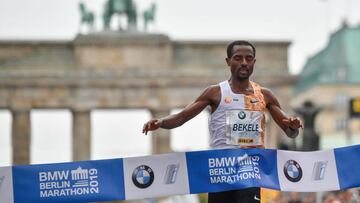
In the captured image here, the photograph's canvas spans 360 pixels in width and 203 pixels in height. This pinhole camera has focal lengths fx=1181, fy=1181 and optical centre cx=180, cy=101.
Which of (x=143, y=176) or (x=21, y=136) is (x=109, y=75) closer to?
(x=21, y=136)

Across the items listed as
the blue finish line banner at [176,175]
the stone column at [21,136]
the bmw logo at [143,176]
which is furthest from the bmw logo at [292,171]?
the stone column at [21,136]

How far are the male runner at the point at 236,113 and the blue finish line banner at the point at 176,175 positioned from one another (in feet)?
0.28

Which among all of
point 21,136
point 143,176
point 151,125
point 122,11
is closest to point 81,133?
point 21,136

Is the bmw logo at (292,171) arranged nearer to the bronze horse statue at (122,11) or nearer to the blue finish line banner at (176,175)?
the blue finish line banner at (176,175)

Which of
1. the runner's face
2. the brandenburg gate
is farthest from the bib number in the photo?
the brandenburg gate

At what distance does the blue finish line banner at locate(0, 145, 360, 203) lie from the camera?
806 centimetres

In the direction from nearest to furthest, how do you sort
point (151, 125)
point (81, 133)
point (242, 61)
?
point (151, 125) → point (242, 61) → point (81, 133)

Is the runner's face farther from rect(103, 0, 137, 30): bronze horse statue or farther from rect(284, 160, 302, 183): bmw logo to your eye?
rect(103, 0, 137, 30): bronze horse statue

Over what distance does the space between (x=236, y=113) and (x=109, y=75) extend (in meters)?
48.0

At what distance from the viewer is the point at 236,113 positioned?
7.89 meters

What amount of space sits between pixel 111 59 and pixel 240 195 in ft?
157

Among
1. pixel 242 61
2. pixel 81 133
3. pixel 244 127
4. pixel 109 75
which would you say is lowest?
pixel 81 133

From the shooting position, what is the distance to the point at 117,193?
325 inches

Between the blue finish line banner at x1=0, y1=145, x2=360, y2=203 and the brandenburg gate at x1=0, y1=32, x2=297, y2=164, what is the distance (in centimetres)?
4559
